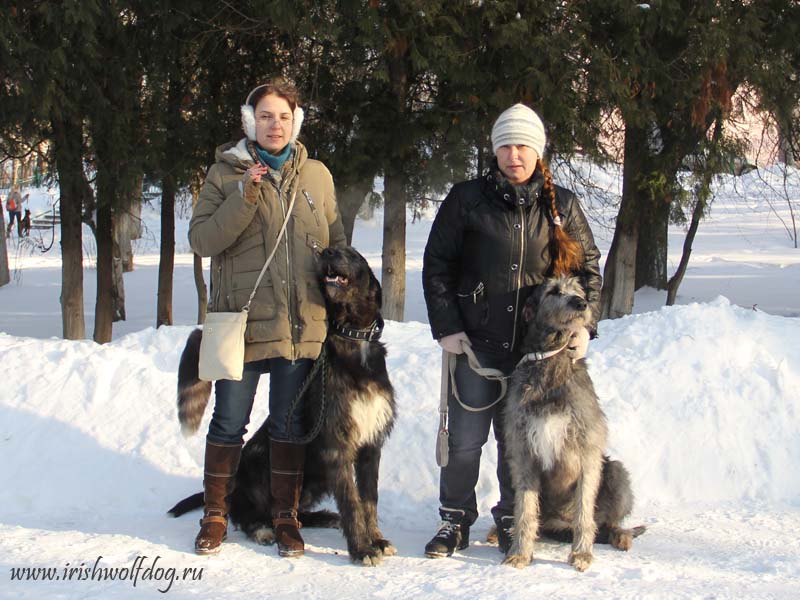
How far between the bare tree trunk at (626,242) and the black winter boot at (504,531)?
571 centimetres

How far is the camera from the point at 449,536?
4.02 m

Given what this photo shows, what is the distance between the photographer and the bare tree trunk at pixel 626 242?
8977 millimetres

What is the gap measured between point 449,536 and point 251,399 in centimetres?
116

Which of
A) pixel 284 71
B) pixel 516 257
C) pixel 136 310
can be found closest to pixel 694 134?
pixel 284 71

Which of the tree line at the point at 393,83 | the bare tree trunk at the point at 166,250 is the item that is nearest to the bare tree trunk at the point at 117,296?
the bare tree trunk at the point at 166,250

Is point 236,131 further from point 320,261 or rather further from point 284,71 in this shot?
point 320,261

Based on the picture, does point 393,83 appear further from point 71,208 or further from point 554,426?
point 554,426

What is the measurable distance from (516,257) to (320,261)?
35.6 inches

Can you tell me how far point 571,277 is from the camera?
12.2ft

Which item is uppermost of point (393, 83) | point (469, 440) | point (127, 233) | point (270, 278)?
point (393, 83)

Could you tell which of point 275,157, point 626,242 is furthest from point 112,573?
point 626,242

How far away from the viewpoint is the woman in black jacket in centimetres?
379

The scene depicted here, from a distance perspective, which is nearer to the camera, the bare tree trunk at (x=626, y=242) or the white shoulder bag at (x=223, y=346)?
the white shoulder bag at (x=223, y=346)

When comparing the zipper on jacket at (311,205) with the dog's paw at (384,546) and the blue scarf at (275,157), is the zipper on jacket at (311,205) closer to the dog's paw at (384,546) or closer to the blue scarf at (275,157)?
the blue scarf at (275,157)
